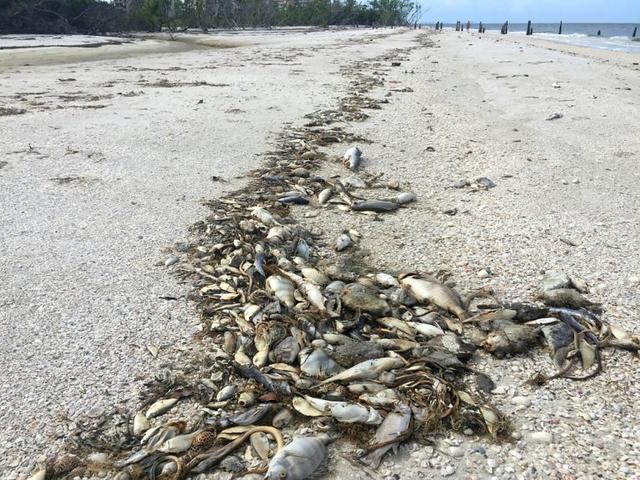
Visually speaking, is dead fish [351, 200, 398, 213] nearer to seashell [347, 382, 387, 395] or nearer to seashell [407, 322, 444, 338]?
seashell [407, 322, 444, 338]

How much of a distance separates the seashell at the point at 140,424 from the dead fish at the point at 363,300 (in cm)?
138

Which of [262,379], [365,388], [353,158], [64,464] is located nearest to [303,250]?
[262,379]

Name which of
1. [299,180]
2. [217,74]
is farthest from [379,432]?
[217,74]

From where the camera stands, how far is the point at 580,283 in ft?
11.4

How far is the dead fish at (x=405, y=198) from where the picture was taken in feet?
17.1

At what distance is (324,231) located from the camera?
460 centimetres

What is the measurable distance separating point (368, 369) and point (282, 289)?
1011 mm

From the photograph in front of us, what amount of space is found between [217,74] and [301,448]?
15530 mm

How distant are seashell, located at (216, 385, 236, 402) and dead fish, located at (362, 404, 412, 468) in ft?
2.52

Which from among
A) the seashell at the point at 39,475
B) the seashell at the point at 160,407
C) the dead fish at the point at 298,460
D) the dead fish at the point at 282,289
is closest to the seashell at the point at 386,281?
the dead fish at the point at 282,289

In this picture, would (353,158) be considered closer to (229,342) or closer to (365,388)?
(229,342)

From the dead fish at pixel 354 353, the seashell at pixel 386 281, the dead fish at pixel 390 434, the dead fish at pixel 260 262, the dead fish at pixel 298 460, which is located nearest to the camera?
the dead fish at pixel 298 460

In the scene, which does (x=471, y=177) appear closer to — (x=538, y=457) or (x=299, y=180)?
(x=299, y=180)

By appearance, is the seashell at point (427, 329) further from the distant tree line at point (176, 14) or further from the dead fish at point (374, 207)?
the distant tree line at point (176, 14)
